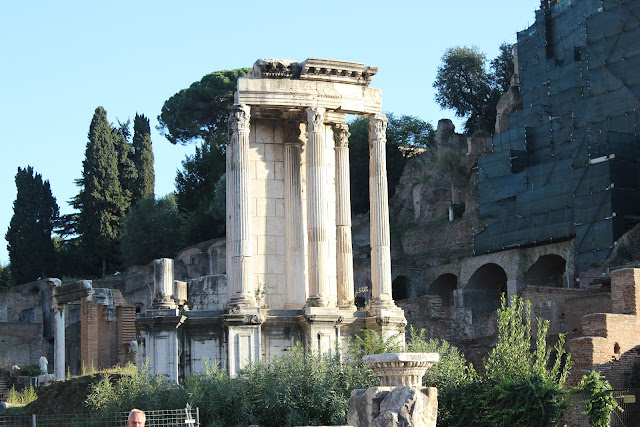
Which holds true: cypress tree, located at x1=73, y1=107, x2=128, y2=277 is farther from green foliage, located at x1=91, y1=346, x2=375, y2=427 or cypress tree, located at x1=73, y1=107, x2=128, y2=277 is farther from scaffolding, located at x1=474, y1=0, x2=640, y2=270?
green foliage, located at x1=91, y1=346, x2=375, y2=427

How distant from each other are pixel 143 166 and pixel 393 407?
48237 millimetres

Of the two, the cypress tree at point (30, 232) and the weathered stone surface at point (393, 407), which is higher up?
the cypress tree at point (30, 232)

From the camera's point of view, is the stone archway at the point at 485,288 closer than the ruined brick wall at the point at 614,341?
No

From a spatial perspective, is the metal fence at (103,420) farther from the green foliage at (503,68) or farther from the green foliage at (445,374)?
the green foliage at (503,68)

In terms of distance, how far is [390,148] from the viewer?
62.5m

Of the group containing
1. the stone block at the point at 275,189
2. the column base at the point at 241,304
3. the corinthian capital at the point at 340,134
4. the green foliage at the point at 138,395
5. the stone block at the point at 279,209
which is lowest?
the green foliage at the point at 138,395

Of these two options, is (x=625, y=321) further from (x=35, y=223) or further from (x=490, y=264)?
(x=35, y=223)

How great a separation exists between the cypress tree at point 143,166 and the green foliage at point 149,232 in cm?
89

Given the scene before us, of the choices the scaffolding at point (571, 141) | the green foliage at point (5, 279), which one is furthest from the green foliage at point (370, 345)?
the green foliage at point (5, 279)

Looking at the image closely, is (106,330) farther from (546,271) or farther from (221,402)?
(546,271)

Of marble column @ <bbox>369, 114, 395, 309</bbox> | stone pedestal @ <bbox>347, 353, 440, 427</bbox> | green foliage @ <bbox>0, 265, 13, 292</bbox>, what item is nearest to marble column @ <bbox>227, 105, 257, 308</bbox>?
marble column @ <bbox>369, 114, 395, 309</bbox>

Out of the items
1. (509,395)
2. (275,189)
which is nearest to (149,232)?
(275,189)

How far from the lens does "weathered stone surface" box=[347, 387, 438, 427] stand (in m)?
15.5

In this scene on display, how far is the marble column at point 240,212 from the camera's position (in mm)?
21547
